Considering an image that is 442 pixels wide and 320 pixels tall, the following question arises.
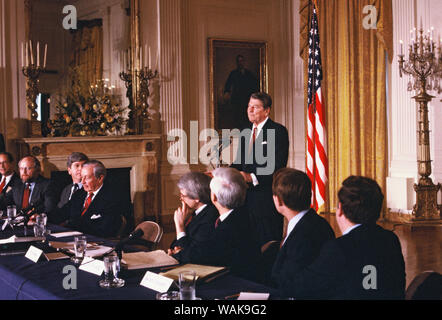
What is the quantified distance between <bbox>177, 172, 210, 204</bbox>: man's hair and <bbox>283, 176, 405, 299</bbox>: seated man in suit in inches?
39.7

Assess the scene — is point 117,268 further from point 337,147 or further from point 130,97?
point 337,147

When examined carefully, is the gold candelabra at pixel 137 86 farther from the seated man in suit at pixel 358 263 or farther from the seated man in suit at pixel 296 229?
the seated man in suit at pixel 358 263

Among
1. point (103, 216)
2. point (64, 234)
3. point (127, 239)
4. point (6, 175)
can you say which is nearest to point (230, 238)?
point (127, 239)

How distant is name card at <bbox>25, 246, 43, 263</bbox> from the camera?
10.4 ft

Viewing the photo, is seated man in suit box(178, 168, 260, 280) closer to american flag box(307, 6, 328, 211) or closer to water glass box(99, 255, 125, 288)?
water glass box(99, 255, 125, 288)

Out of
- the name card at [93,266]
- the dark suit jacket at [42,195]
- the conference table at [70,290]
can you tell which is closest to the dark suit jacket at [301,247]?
the conference table at [70,290]

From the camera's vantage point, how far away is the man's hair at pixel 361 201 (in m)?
2.39

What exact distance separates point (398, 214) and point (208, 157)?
10.7 ft

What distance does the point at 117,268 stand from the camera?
260cm

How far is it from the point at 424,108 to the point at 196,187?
5.47m

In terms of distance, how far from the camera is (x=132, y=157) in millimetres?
8875

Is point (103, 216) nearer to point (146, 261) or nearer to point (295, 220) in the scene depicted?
point (146, 261)

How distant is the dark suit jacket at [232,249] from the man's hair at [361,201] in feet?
2.55
